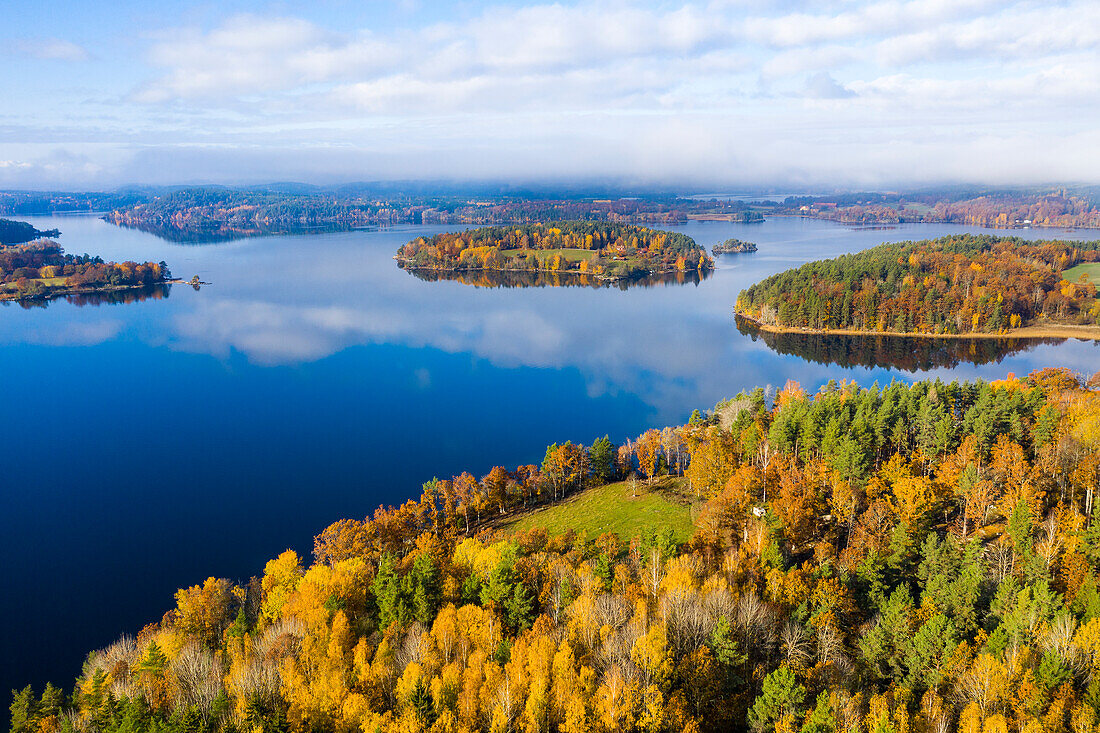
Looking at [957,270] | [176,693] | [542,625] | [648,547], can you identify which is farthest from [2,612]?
→ [957,270]

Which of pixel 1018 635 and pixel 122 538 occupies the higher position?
pixel 1018 635

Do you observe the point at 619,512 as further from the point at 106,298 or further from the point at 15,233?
the point at 15,233

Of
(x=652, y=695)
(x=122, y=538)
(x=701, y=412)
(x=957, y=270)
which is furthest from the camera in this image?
(x=957, y=270)

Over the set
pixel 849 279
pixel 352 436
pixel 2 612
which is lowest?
pixel 2 612

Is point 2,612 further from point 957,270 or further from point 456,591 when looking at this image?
point 957,270

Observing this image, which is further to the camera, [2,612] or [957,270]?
[957,270]

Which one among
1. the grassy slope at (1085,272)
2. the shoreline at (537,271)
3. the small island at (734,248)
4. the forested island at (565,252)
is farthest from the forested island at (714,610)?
the small island at (734,248)
